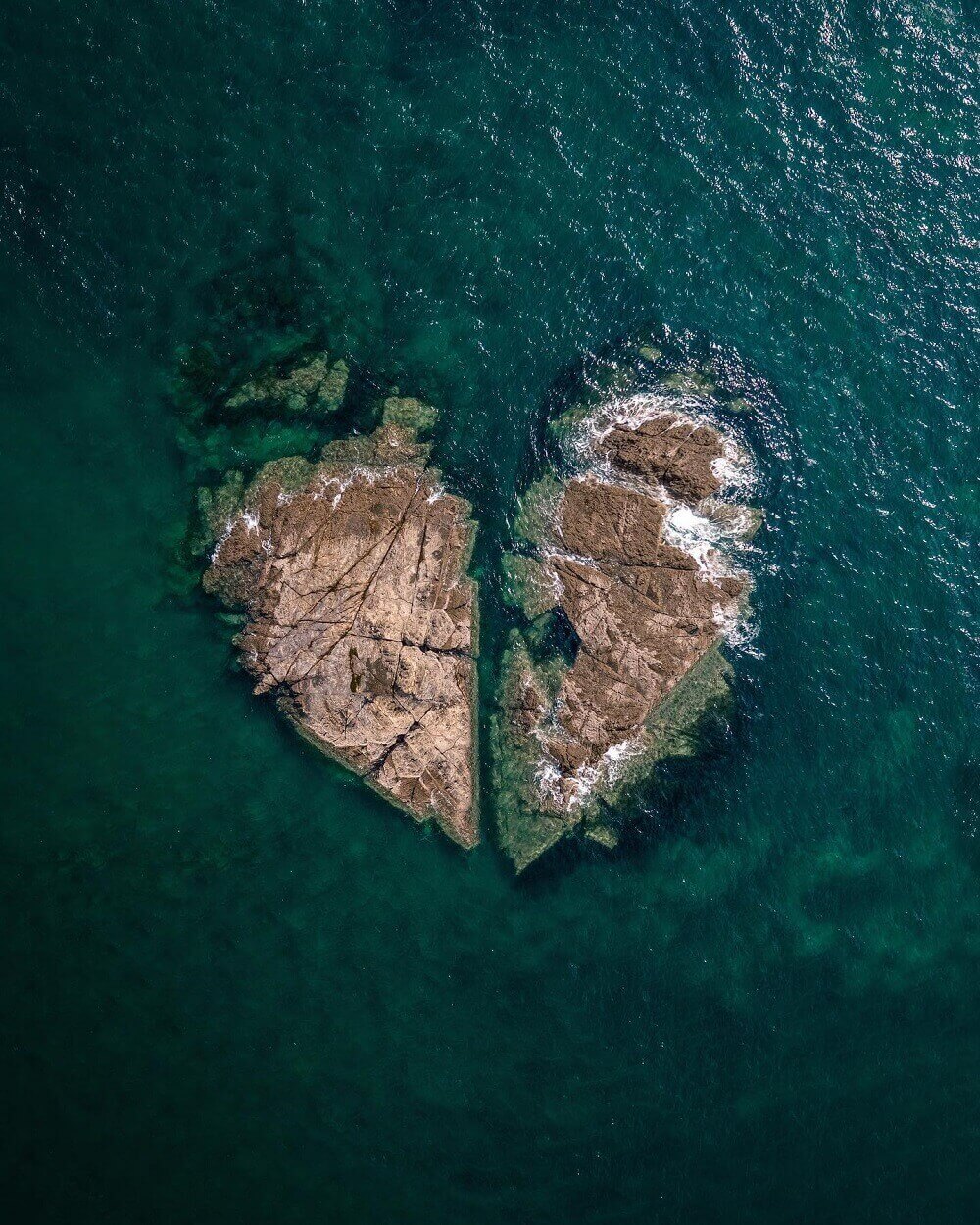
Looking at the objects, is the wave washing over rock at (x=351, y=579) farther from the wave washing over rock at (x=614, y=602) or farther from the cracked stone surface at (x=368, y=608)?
the wave washing over rock at (x=614, y=602)

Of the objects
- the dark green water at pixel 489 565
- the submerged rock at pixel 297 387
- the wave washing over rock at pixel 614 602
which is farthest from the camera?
the wave washing over rock at pixel 614 602

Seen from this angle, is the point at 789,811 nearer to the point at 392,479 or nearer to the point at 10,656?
the point at 392,479

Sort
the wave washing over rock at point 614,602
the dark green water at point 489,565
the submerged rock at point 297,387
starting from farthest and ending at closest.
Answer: the wave washing over rock at point 614,602 < the submerged rock at point 297,387 < the dark green water at point 489,565

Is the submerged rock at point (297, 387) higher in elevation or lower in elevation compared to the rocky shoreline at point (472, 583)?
higher

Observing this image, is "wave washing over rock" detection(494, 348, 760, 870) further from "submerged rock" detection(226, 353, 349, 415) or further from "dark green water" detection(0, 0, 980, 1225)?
"submerged rock" detection(226, 353, 349, 415)

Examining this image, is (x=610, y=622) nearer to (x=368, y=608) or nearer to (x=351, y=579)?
(x=368, y=608)

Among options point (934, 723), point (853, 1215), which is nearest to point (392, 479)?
point (934, 723)

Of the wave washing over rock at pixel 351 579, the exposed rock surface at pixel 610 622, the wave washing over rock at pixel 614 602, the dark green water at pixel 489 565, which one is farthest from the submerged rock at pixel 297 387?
the exposed rock surface at pixel 610 622

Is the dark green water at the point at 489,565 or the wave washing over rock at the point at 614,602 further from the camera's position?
the wave washing over rock at the point at 614,602
